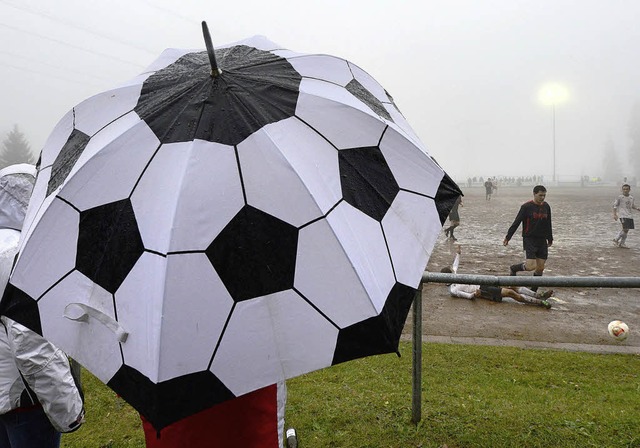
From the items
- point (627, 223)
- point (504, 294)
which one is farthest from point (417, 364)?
point (627, 223)

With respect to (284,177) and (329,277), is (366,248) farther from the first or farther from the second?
(284,177)

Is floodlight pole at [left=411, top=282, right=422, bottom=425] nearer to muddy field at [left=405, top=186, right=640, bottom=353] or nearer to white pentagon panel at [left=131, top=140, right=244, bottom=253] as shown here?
white pentagon panel at [left=131, top=140, right=244, bottom=253]

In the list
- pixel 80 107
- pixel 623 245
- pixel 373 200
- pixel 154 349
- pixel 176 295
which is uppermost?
pixel 80 107

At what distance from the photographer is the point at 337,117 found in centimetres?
134

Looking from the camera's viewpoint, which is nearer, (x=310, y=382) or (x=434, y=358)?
(x=310, y=382)

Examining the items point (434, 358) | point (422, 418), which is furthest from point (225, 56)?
point (434, 358)

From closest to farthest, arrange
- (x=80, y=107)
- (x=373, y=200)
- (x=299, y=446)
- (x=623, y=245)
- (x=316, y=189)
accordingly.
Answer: (x=316, y=189)
(x=373, y=200)
(x=80, y=107)
(x=299, y=446)
(x=623, y=245)

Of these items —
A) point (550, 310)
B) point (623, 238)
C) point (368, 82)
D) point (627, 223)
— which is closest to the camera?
point (368, 82)

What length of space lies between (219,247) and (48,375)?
1.33 meters

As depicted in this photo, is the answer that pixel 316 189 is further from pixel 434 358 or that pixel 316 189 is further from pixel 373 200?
pixel 434 358

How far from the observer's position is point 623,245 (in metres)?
12.4

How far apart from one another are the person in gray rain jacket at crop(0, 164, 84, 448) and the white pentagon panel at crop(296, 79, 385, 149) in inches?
53.9

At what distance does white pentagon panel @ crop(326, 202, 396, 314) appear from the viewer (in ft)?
3.81

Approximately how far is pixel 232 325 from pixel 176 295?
153 mm
